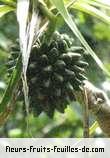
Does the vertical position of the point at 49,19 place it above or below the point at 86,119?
above

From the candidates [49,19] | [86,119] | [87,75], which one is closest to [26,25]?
[49,19]

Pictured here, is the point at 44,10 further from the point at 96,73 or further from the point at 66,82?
the point at 96,73

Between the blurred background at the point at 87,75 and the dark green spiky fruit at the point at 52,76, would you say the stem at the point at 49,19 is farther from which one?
the blurred background at the point at 87,75

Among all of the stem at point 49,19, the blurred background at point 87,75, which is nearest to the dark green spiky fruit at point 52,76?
the stem at point 49,19

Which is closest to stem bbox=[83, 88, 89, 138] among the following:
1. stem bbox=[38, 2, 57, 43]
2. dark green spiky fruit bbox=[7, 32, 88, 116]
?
dark green spiky fruit bbox=[7, 32, 88, 116]

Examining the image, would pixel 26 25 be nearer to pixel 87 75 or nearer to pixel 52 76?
pixel 52 76

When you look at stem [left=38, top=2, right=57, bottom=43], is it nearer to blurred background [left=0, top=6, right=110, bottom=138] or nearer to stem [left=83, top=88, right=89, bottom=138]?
stem [left=83, top=88, right=89, bottom=138]
